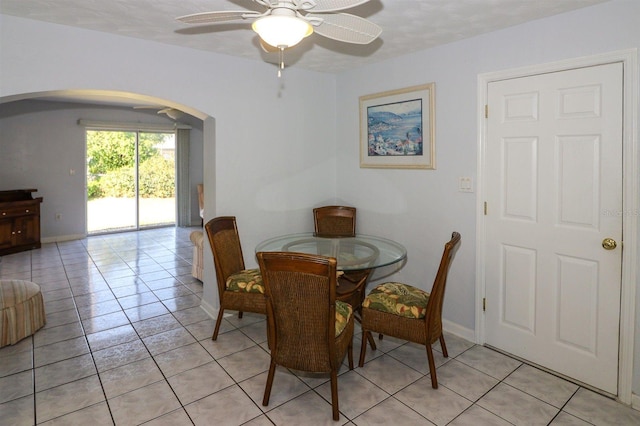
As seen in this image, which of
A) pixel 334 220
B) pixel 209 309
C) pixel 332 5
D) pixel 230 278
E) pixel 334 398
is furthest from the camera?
pixel 334 220

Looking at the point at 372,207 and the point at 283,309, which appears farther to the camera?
the point at 372,207

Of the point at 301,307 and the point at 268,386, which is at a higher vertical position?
the point at 301,307

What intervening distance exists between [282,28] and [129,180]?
713cm

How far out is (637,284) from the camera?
7.26 feet

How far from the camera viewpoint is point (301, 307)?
2021 millimetres

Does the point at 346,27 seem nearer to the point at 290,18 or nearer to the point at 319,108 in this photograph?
the point at 290,18

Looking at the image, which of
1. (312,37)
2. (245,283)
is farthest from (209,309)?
(312,37)

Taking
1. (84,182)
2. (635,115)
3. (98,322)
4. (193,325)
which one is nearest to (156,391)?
(193,325)

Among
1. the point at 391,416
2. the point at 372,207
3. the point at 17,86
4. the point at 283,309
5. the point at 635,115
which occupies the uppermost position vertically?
the point at 17,86

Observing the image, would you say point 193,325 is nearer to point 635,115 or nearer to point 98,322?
point 98,322

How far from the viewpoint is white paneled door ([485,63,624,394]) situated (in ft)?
7.57

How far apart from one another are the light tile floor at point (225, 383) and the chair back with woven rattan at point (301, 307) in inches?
14.2

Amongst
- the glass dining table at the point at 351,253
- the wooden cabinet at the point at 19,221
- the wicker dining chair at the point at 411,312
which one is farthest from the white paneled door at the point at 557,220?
the wooden cabinet at the point at 19,221

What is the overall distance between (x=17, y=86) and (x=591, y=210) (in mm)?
3814
